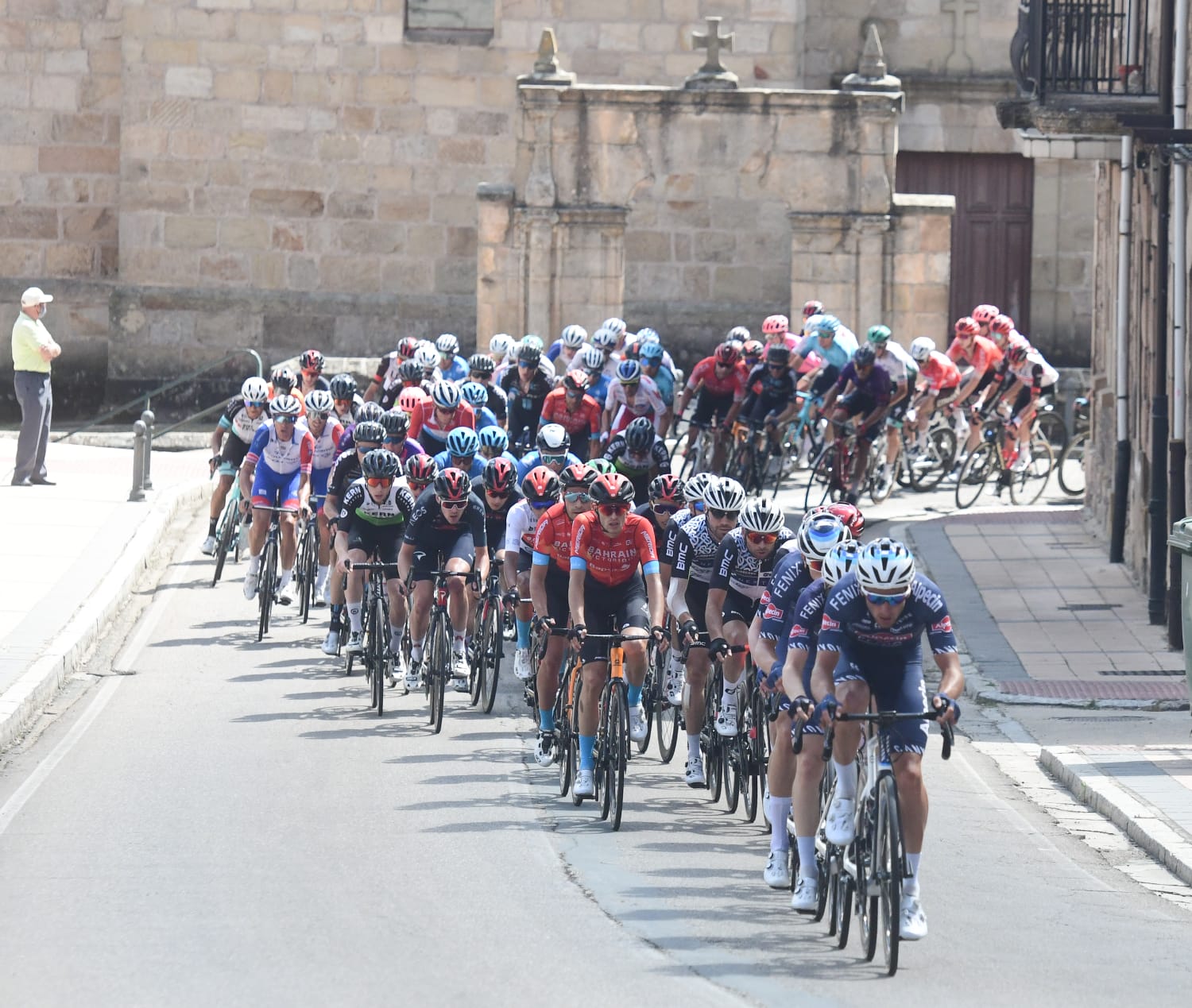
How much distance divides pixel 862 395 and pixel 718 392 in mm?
→ 1501

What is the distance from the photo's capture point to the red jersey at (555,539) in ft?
43.0

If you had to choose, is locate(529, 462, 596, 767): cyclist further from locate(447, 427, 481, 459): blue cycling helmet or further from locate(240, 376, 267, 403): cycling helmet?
locate(240, 376, 267, 403): cycling helmet

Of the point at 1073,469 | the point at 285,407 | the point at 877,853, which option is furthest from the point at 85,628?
the point at 1073,469

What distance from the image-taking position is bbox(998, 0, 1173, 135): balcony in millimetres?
18469

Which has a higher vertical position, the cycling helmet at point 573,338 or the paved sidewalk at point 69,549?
the cycling helmet at point 573,338

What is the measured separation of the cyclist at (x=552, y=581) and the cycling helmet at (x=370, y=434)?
3.27 m

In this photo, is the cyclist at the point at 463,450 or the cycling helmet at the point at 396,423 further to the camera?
the cycling helmet at the point at 396,423

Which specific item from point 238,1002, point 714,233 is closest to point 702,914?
point 238,1002

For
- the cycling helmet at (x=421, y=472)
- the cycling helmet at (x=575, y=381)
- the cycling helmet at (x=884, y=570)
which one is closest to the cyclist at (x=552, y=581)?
the cycling helmet at (x=421, y=472)

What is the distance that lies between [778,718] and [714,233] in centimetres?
2155

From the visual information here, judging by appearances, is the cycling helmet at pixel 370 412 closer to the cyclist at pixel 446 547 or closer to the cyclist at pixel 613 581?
the cyclist at pixel 446 547

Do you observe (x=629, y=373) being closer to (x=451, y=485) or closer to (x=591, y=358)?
(x=591, y=358)

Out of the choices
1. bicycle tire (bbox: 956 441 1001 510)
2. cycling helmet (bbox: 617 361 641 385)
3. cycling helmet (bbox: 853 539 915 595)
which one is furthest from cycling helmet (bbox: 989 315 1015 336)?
cycling helmet (bbox: 853 539 915 595)

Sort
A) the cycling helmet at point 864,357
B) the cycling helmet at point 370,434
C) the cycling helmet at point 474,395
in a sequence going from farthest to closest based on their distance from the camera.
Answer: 1. the cycling helmet at point 864,357
2. the cycling helmet at point 474,395
3. the cycling helmet at point 370,434
